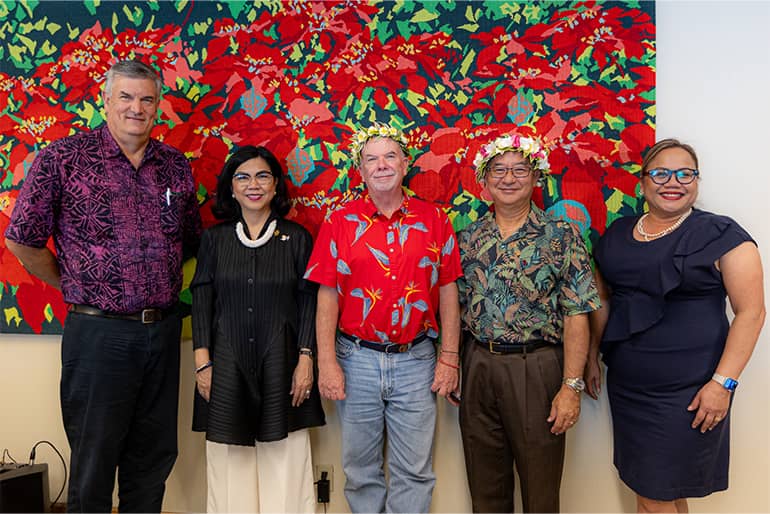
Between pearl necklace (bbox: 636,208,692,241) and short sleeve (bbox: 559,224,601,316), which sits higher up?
pearl necklace (bbox: 636,208,692,241)

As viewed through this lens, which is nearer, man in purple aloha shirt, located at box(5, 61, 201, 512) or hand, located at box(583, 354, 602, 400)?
man in purple aloha shirt, located at box(5, 61, 201, 512)

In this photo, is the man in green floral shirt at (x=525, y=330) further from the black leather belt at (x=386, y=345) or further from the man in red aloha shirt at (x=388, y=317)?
the black leather belt at (x=386, y=345)

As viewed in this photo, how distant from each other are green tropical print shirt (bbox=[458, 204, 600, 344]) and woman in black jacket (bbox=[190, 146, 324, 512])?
713mm

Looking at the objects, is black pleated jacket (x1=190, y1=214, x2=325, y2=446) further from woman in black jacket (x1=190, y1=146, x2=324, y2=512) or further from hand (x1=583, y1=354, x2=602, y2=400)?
hand (x1=583, y1=354, x2=602, y2=400)

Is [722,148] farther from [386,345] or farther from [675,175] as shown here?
[386,345]

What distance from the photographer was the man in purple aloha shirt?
2023mm

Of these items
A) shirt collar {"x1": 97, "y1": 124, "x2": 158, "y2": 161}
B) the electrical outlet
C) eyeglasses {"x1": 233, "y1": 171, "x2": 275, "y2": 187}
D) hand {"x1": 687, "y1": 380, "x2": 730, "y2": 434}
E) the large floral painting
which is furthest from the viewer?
the electrical outlet

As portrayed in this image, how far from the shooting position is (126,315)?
2066 mm

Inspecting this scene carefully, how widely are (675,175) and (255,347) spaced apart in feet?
5.66

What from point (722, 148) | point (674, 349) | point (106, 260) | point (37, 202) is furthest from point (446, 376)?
point (37, 202)

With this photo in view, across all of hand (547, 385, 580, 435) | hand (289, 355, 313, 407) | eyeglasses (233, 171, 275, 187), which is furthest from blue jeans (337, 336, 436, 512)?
eyeglasses (233, 171, 275, 187)

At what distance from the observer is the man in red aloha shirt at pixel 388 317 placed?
2043 millimetres

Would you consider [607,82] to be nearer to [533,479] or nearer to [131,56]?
[533,479]

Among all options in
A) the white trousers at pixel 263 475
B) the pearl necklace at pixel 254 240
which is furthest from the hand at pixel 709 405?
the pearl necklace at pixel 254 240
